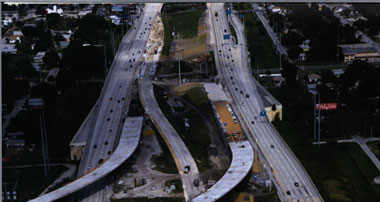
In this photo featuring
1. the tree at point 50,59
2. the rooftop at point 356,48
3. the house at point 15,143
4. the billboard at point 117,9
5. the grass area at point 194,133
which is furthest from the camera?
the billboard at point 117,9

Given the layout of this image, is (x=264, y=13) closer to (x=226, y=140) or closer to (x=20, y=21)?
(x=20, y=21)

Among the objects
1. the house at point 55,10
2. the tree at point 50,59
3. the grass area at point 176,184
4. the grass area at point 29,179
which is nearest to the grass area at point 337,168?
the grass area at point 176,184

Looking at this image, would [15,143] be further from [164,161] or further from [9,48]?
[9,48]

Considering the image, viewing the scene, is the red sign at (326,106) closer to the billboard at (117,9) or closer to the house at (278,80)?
the house at (278,80)

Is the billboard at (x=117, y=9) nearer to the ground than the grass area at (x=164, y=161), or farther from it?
farther from it

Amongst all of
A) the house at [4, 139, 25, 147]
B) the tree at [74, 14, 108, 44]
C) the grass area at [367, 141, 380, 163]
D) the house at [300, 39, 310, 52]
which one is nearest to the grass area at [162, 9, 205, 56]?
the tree at [74, 14, 108, 44]

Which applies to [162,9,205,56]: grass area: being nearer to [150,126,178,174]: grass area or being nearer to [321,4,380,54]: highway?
[321,4,380,54]: highway
